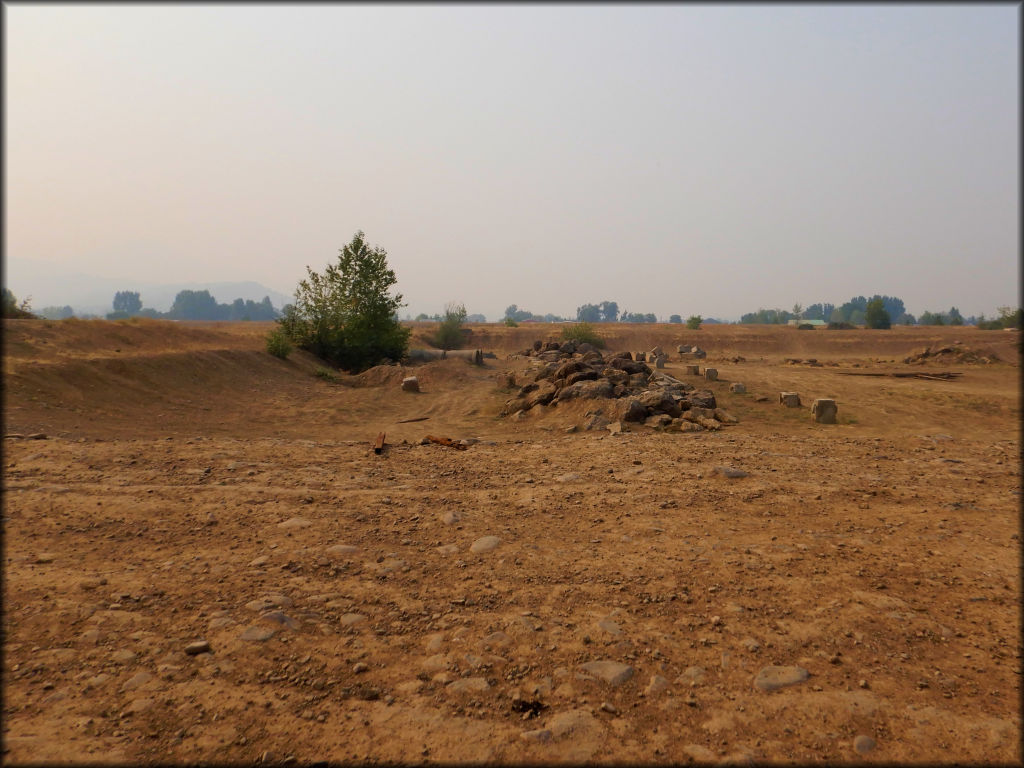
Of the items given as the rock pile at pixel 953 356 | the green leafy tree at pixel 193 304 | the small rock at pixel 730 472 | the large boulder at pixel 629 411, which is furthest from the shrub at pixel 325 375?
the green leafy tree at pixel 193 304

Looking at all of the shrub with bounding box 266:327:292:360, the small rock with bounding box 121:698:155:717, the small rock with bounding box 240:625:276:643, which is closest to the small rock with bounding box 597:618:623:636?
the small rock with bounding box 240:625:276:643

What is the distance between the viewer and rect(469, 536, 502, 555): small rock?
4293mm

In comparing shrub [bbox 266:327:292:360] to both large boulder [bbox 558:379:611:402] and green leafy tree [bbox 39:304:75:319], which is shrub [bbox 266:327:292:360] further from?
large boulder [bbox 558:379:611:402]

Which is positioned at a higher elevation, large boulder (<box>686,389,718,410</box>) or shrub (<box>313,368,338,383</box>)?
shrub (<box>313,368,338,383</box>)

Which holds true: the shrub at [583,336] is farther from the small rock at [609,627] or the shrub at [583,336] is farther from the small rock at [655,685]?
the small rock at [655,685]

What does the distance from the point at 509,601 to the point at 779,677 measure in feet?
5.16

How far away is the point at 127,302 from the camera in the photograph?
126375 mm

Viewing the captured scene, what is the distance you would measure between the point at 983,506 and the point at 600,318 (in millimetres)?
146496

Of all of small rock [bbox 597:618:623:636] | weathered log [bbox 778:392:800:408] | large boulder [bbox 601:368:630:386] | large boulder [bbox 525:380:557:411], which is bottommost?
small rock [bbox 597:618:623:636]

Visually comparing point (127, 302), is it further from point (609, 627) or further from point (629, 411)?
point (609, 627)

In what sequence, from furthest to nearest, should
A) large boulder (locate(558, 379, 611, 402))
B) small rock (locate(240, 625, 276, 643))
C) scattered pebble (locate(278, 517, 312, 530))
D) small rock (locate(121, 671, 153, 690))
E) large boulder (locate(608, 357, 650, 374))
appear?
large boulder (locate(608, 357, 650, 374)), large boulder (locate(558, 379, 611, 402)), scattered pebble (locate(278, 517, 312, 530)), small rock (locate(240, 625, 276, 643)), small rock (locate(121, 671, 153, 690))

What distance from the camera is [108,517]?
15.1 ft

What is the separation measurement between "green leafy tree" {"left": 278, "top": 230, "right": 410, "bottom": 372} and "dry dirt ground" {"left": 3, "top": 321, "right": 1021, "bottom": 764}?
13.3 metres

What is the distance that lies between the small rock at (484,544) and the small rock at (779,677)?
2109mm
